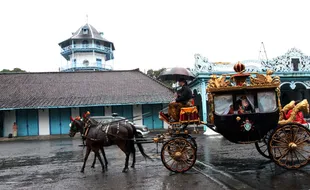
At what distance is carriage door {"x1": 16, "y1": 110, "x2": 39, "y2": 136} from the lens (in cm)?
2256

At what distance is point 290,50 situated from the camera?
18953mm

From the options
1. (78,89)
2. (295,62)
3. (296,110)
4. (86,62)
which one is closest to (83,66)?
(86,62)

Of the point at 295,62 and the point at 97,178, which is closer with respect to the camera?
the point at 97,178

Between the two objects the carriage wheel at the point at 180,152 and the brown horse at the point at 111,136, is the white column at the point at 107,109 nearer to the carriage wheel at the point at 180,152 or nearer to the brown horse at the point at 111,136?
the brown horse at the point at 111,136

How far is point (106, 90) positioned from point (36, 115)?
5.78 metres

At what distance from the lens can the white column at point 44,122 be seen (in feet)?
74.5

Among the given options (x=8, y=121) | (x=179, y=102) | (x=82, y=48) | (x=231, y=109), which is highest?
(x=82, y=48)

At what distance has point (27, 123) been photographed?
891 inches

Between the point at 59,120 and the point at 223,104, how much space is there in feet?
60.3

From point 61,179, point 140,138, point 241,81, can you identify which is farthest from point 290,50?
point 61,179

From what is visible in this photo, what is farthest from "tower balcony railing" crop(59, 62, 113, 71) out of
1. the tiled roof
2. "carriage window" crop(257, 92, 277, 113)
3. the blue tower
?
"carriage window" crop(257, 92, 277, 113)

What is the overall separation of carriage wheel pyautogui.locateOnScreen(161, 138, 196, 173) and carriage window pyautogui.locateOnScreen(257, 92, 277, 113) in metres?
1.98

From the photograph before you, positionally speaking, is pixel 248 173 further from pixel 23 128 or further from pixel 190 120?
pixel 23 128

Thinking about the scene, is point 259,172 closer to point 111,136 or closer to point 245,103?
point 245,103
